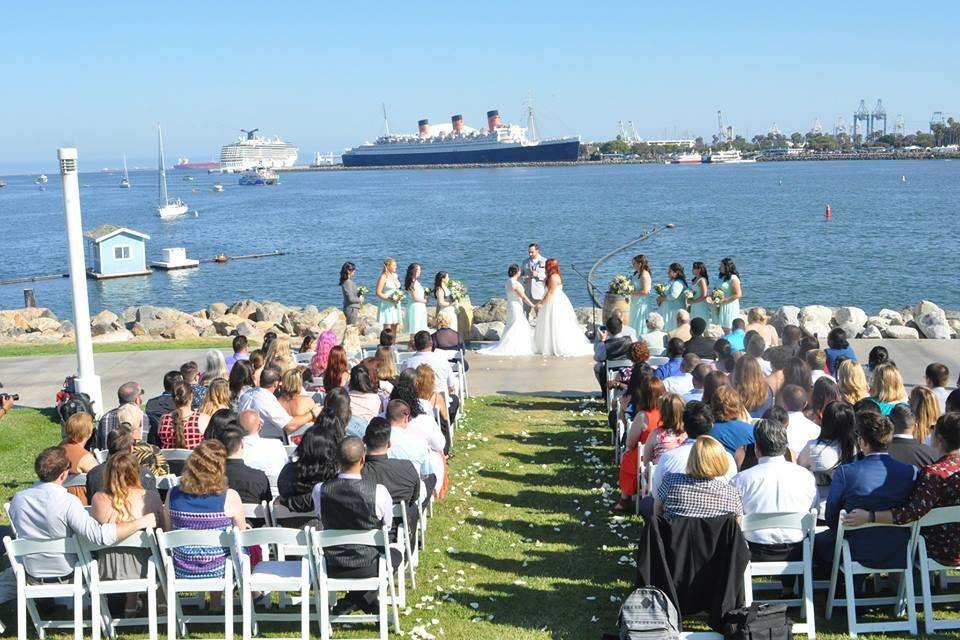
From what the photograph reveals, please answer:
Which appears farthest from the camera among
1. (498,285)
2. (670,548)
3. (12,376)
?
(498,285)

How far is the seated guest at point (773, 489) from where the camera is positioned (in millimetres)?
6363

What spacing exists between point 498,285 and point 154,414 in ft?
111

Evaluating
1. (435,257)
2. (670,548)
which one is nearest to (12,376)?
(670,548)

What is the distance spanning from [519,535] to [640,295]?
8105 millimetres

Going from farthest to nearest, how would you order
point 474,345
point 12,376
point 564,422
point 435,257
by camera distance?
point 435,257 → point 474,345 → point 12,376 → point 564,422

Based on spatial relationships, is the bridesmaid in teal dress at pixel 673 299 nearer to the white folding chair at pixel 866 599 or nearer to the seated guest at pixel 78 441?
the white folding chair at pixel 866 599

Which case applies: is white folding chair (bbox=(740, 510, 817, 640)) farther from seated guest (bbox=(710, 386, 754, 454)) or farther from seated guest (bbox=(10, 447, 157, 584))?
seated guest (bbox=(10, 447, 157, 584))

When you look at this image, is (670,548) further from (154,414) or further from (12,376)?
(12,376)

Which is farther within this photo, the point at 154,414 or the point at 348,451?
the point at 154,414

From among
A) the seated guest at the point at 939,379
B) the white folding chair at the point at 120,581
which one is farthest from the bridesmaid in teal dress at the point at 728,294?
the white folding chair at the point at 120,581

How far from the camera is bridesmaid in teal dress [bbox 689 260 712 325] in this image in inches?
591

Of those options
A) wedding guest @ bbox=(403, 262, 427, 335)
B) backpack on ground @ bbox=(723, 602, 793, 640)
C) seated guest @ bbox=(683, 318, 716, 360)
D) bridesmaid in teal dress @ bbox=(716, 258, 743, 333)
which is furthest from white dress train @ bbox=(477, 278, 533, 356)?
backpack on ground @ bbox=(723, 602, 793, 640)

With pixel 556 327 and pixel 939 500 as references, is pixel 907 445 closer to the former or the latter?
pixel 939 500

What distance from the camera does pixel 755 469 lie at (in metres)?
6.62
